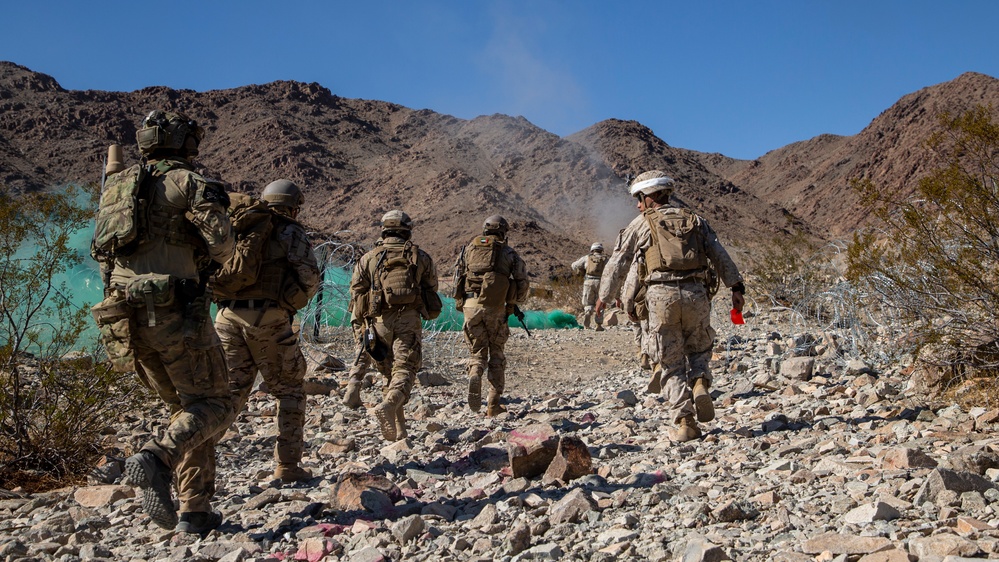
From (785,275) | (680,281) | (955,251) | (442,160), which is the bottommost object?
(680,281)

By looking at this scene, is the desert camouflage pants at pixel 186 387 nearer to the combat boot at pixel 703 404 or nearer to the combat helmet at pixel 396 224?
the combat helmet at pixel 396 224

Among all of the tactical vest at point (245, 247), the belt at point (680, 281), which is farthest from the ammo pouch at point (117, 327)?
the belt at point (680, 281)

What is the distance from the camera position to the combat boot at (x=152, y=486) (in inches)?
133

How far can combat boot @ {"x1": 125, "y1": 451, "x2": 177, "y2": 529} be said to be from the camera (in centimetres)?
338

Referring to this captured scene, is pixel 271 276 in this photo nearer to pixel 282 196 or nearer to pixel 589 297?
pixel 282 196

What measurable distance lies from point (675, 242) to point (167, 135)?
3.17 metres

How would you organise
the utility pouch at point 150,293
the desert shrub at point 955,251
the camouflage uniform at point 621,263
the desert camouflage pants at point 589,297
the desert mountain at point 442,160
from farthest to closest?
the desert mountain at point 442,160 < the desert camouflage pants at point 589,297 < the camouflage uniform at point 621,263 < the desert shrub at point 955,251 < the utility pouch at point 150,293

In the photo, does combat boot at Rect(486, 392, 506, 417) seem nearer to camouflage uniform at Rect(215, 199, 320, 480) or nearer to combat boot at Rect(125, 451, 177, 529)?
camouflage uniform at Rect(215, 199, 320, 480)

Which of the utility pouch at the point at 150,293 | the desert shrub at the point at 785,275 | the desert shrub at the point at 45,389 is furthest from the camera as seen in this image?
the desert shrub at the point at 785,275

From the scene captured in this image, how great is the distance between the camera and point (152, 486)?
11.2 feet

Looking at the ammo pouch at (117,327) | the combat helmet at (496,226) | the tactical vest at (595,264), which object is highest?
the tactical vest at (595,264)

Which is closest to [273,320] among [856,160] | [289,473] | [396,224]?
[289,473]

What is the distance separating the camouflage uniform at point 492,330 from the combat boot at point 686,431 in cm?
230

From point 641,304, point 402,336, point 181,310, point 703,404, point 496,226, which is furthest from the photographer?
point 496,226
